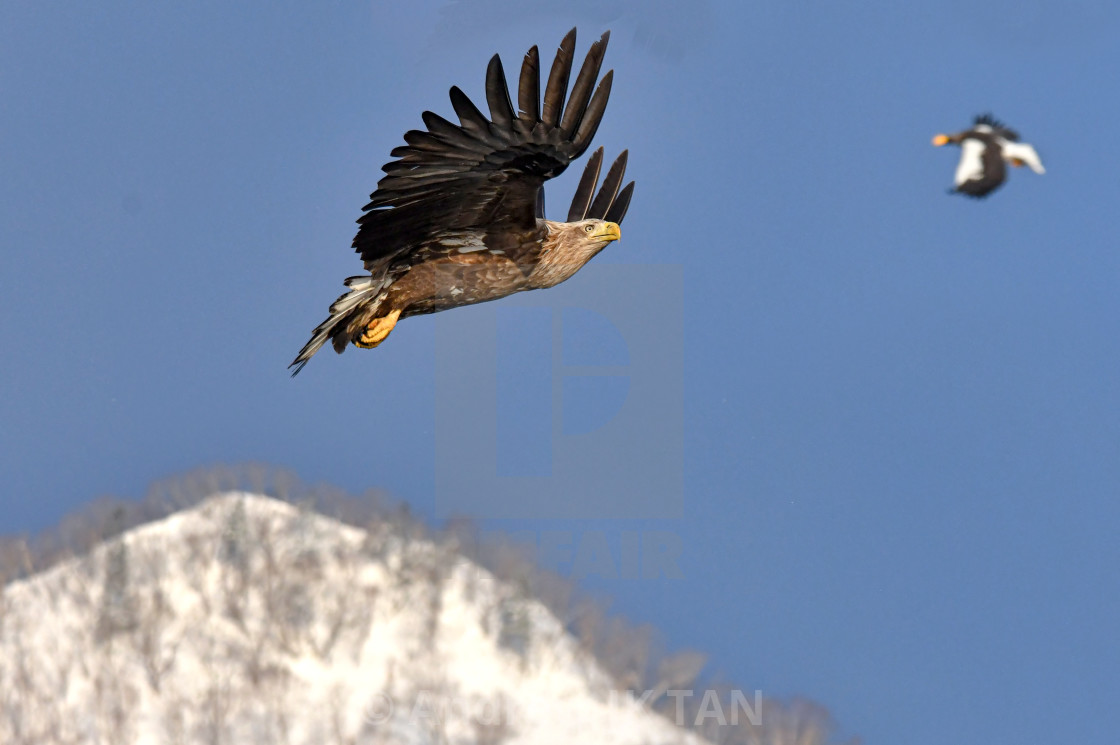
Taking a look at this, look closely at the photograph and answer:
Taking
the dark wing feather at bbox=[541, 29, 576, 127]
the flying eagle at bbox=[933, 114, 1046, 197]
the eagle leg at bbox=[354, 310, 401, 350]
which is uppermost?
the flying eagle at bbox=[933, 114, 1046, 197]

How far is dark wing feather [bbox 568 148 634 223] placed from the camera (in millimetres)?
8109

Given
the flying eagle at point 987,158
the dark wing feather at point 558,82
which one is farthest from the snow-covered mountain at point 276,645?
the dark wing feather at point 558,82

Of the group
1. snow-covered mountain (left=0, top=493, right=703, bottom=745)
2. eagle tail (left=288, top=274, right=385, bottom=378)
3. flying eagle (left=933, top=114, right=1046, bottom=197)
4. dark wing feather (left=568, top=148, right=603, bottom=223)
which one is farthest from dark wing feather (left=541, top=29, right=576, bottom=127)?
snow-covered mountain (left=0, top=493, right=703, bottom=745)

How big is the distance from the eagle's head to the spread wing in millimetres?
303

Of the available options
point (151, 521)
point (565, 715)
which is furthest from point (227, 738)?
point (565, 715)

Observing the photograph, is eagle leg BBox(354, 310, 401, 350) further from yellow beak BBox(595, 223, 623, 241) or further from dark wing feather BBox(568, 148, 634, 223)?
dark wing feather BBox(568, 148, 634, 223)

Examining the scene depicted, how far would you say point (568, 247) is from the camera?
7117mm

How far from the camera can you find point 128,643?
2489 cm

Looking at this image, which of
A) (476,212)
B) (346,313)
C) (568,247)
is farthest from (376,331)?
(568,247)

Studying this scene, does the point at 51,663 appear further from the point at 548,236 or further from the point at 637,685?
the point at 548,236

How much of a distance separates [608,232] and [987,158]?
583 centimetres

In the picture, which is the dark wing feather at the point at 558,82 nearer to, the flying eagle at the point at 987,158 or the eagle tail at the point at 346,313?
the eagle tail at the point at 346,313

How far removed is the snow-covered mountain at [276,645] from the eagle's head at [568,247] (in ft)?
49.5

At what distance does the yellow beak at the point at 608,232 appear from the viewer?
7195 mm
